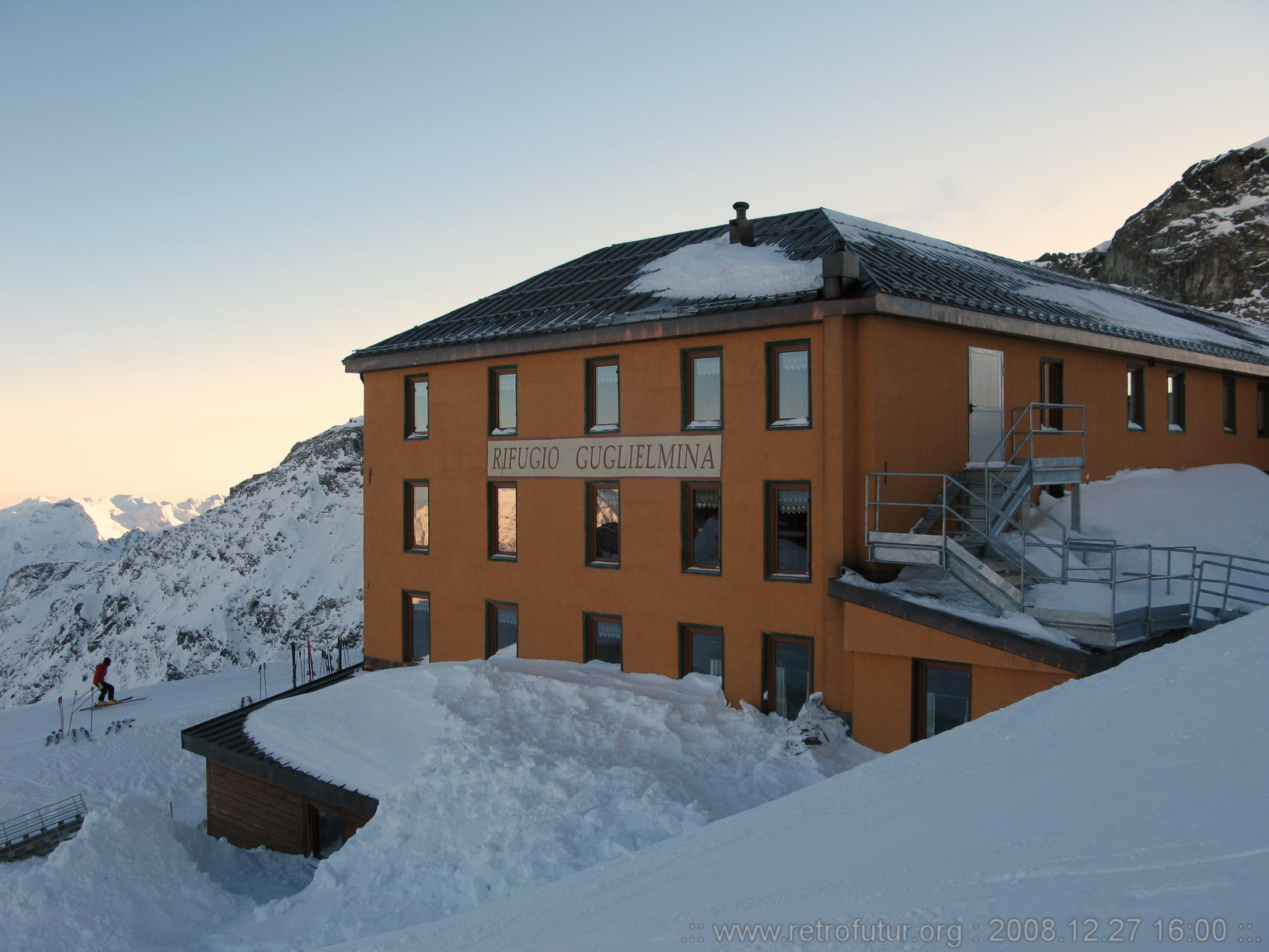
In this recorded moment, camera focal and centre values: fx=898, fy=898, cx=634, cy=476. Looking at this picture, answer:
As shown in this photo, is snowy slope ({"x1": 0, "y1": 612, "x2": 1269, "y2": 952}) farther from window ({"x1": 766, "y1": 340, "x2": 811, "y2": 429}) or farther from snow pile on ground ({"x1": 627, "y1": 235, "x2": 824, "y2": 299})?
snow pile on ground ({"x1": 627, "y1": 235, "x2": 824, "y2": 299})

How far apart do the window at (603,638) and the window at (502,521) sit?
2.32m

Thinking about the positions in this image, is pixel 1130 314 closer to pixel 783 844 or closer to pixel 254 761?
pixel 783 844

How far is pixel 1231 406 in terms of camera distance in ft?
75.4

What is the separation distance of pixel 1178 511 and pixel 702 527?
26.2 ft

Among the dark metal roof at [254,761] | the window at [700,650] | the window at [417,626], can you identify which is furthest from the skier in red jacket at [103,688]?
the window at [700,650]

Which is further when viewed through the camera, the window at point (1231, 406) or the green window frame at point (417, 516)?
the window at point (1231, 406)

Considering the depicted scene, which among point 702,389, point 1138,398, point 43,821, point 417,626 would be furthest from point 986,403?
point 43,821

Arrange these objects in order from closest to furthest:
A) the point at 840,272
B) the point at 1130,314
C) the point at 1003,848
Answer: the point at 1003,848, the point at 840,272, the point at 1130,314

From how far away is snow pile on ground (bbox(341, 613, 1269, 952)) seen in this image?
394 centimetres

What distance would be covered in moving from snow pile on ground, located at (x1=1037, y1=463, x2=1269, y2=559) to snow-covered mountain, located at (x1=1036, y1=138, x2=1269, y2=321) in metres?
55.6

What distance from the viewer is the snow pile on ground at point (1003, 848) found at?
Answer: 3.94m

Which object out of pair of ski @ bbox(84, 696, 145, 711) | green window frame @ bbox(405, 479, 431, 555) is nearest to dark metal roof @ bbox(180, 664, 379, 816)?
green window frame @ bbox(405, 479, 431, 555)

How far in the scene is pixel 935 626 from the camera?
453 inches

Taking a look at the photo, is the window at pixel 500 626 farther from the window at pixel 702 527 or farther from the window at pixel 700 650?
the window at pixel 702 527
